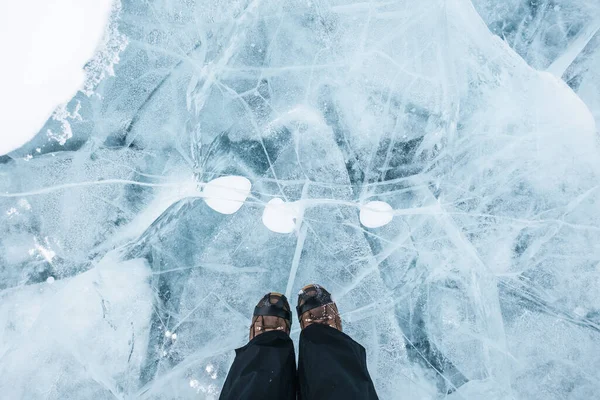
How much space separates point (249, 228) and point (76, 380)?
1097mm

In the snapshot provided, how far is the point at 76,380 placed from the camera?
188 centimetres

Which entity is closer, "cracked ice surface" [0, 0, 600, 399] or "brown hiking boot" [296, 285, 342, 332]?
"brown hiking boot" [296, 285, 342, 332]

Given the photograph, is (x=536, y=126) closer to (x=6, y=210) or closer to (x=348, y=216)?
(x=348, y=216)

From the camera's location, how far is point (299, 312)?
6.06 ft

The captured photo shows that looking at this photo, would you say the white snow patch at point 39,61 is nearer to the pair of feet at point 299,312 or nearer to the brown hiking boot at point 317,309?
the pair of feet at point 299,312

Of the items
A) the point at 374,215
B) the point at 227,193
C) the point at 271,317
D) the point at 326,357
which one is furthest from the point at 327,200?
the point at 326,357

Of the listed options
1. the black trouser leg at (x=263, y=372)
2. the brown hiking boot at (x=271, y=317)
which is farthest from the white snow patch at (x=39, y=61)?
the black trouser leg at (x=263, y=372)

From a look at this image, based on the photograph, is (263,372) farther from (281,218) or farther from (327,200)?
(327,200)

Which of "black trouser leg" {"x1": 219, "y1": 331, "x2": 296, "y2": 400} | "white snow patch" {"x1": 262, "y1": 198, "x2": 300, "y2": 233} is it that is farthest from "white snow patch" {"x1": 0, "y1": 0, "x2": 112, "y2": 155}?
"black trouser leg" {"x1": 219, "y1": 331, "x2": 296, "y2": 400}

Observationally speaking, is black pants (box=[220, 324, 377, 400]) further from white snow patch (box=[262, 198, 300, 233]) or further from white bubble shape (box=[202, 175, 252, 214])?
white bubble shape (box=[202, 175, 252, 214])

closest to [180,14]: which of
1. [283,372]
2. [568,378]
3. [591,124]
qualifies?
[283,372]

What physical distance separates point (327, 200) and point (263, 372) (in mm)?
847

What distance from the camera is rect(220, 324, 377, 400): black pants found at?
144cm

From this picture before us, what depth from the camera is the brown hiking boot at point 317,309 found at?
180cm
